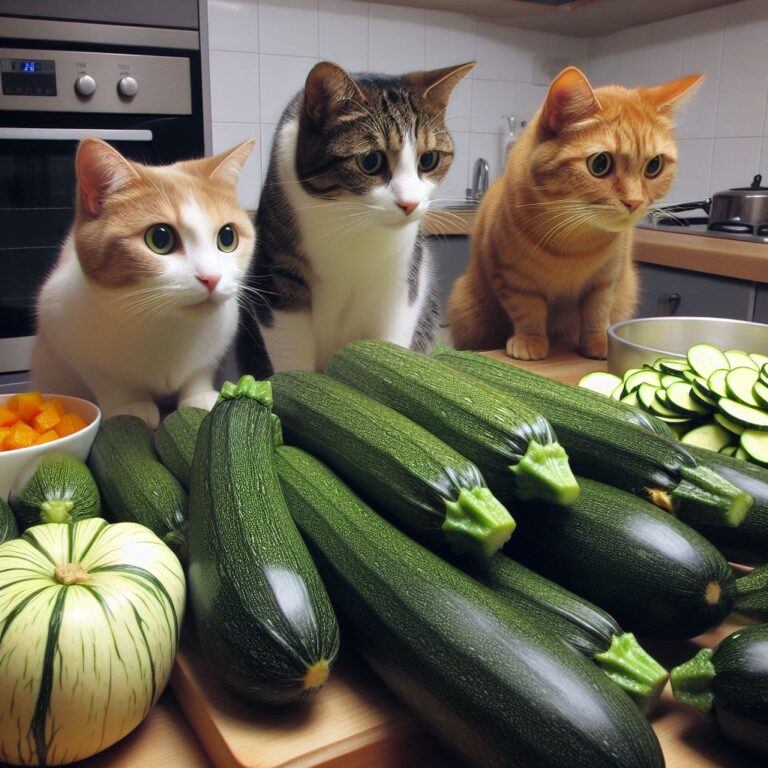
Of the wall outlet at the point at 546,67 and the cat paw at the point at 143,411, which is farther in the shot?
the wall outlet at the point at 546,67

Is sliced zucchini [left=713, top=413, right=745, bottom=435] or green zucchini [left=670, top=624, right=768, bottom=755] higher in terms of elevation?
sliced zucchini [left=713, top=413, right=745, bottom=435]

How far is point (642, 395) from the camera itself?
944 mm

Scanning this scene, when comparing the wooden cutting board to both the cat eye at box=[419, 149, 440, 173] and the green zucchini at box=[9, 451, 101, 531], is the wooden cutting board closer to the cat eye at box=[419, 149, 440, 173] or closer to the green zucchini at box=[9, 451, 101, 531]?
the green zucchini at box=[9, 451, 101, 531]

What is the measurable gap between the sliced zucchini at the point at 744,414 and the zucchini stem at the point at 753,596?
0.78 ft

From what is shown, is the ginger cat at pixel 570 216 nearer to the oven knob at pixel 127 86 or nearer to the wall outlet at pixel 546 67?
the oven knob at pixel 127 86

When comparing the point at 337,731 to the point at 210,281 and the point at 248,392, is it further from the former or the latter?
Answer: the point at 210,281

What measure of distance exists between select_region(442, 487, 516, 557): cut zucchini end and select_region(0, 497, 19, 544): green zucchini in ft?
1.31

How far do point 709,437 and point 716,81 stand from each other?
2.70 meters

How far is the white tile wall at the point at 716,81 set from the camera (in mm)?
2830

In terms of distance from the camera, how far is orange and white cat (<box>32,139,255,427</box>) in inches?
35.8

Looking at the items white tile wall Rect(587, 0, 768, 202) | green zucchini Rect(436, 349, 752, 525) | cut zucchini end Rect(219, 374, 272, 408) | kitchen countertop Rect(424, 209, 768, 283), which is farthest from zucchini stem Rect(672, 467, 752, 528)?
white tile wall Rect(587, 0, 768, 202)

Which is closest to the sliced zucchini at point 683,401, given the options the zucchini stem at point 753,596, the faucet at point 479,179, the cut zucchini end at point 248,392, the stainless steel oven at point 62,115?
the zucchini stem at point 753,596

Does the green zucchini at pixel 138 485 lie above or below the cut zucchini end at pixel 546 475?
below

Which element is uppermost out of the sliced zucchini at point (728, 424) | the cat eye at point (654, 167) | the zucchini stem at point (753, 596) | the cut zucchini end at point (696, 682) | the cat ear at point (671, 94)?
the cat ear at point (671, 94)
